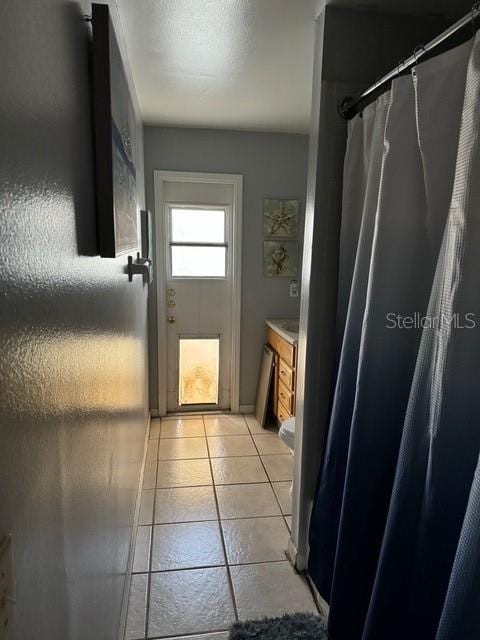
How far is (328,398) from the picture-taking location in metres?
1.77

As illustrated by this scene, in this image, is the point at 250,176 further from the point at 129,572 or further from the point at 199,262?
the point at 129,572

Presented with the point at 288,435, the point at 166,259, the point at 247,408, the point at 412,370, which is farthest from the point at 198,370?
the point at 412,370

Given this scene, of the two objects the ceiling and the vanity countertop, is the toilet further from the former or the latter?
the ceiling

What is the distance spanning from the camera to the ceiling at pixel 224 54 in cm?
159

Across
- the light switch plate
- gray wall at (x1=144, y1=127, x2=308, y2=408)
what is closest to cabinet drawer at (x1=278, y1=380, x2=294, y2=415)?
gray wall at (x1=144, y1=127, x2=308, y2=408)

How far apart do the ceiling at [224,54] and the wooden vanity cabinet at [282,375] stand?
1607 millimetres

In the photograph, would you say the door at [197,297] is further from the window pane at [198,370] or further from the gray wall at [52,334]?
the gray wall at [52,334]

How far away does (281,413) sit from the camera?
311cm

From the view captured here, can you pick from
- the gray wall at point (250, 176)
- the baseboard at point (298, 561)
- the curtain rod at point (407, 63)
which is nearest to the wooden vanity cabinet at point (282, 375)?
the gray wall at point (250, 176)

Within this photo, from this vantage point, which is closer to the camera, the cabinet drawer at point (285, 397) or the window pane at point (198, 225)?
the cabinet drawer at point (285, 397)

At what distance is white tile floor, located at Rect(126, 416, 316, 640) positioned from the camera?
5.47 ft

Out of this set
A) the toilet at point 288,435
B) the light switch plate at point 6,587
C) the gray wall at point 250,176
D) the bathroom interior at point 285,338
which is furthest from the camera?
the gray wall at point 250,176

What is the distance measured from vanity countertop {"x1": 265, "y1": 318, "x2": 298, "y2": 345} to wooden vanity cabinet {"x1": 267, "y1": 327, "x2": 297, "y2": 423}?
4 cm

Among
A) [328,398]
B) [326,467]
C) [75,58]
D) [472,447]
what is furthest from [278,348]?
[75,58]
